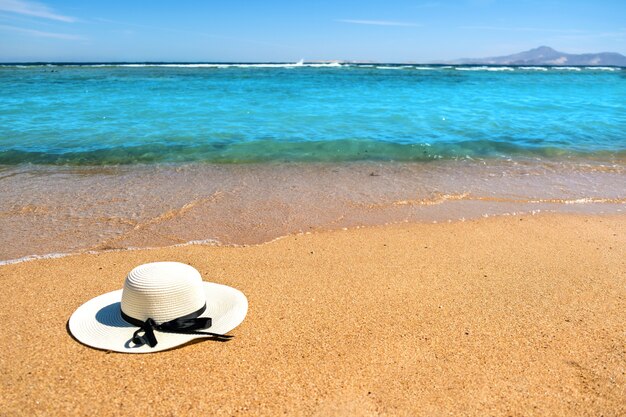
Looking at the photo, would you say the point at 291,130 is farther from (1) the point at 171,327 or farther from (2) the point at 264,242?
(1) the point at 171,327

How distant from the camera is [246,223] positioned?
5758 mm

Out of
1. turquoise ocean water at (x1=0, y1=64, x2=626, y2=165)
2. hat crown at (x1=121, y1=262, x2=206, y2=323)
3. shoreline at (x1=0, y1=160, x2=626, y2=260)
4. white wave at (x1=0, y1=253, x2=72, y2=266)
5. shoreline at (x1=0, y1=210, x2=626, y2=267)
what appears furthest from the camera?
turquoise ocean water at (x1=0, y1=64, x2=626, y2=165)

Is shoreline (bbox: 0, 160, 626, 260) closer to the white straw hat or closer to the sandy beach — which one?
the sandy beach

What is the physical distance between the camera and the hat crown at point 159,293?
9.78 feet

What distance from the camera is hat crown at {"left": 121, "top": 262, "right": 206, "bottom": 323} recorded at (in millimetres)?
2982

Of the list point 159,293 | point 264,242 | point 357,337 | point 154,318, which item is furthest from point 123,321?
point 264,242

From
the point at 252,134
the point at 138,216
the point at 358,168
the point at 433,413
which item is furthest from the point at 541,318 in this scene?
the point at 252,134

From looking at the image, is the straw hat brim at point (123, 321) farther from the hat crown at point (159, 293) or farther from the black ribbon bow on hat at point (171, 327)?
the hat crown at point (159, 293)

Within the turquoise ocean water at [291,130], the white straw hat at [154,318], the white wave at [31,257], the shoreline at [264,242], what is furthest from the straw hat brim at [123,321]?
the turquoise ocean water at [291,130]

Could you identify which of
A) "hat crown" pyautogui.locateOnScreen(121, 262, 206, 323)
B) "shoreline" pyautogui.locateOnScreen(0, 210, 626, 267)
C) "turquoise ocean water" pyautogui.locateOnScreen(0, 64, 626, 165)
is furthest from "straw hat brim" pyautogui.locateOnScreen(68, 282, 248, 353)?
"turquoise ocean water" pyautogui.locateOnScreen(0, 64, 626, 165)

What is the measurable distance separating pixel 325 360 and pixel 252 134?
9.13 metres

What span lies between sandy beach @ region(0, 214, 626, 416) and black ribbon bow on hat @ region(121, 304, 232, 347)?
0.11m

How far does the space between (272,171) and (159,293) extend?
5.57 metres

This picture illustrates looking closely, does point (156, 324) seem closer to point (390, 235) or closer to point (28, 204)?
point (390, 235)
